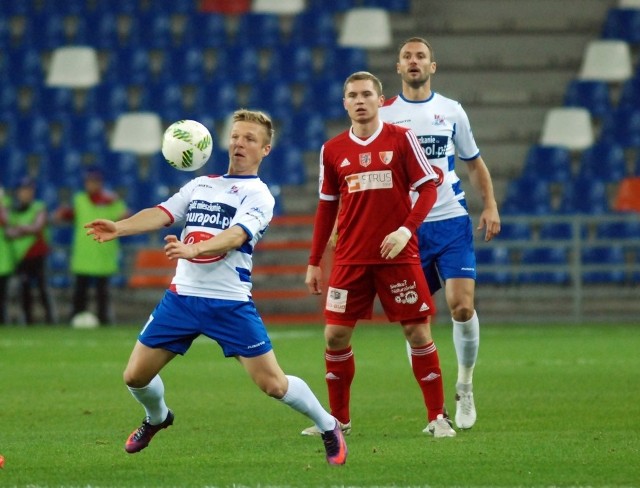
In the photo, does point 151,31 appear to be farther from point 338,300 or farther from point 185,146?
point 185,146

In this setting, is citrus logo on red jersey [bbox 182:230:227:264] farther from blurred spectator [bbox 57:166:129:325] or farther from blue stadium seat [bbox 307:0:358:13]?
blue stadium seat [bbox 307:0:358:13]

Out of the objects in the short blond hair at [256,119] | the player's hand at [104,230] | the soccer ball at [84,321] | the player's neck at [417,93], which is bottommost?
the soccer ball at [84,321]

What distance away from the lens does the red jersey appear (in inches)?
316

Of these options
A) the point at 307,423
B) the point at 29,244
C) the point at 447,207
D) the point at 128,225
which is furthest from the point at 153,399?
the point at 29,244

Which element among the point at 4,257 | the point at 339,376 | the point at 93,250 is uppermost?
the point at 339,376

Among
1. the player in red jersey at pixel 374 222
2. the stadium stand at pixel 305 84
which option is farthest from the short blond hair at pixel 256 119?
the stadium stand at pixel 305 84

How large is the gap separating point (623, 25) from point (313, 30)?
4.82 metres

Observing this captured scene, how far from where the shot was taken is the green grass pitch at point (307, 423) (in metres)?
6.70

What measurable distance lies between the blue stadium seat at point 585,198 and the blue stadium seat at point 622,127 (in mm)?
971

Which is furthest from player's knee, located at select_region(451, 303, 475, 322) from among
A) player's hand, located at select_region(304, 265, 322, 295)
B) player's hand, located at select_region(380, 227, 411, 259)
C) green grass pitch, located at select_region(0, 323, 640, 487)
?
player's hand, located at select_region(380, 227, 411, 259)

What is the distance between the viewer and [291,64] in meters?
22.4

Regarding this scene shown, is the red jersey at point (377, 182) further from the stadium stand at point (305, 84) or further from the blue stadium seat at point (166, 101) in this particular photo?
the blue stadium seat at point (166, 101)

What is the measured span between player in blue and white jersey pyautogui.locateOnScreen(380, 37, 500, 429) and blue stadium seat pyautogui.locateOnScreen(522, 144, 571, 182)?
12716mm

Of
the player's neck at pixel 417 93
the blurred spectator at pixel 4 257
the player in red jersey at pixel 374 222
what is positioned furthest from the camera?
the blurred spectator at pixel 4 257
